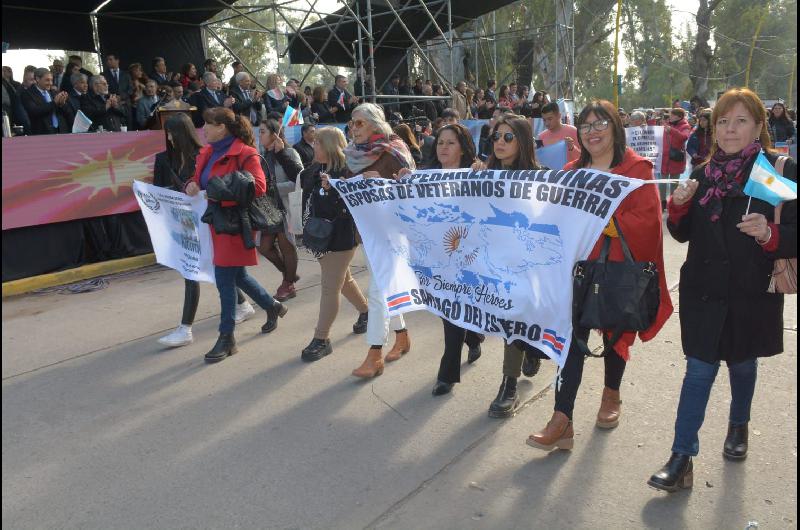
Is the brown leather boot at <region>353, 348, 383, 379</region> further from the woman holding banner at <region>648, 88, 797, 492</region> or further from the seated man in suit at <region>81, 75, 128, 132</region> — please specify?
the seated man in suit at <region>81, 75, 128, 132</region>

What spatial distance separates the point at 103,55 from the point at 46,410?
38.3 ft

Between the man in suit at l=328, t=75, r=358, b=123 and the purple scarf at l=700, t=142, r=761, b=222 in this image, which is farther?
the man in suit at l=328, t=75, r=358, b=123

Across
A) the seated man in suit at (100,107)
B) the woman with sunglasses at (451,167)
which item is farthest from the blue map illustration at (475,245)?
the seated man in suit at (100,107)

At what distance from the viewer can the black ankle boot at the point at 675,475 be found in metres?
2.89

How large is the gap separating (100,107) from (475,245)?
7661mm

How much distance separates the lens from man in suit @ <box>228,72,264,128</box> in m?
10.8

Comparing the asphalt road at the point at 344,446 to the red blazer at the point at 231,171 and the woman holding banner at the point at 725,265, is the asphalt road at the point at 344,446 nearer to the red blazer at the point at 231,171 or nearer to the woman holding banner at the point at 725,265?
the woman holding banner at the point at 725,265

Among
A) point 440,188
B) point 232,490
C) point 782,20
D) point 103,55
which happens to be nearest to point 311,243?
point 440,188

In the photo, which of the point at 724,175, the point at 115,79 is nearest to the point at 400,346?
the point at 724,175

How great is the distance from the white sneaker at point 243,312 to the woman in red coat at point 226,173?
32.4 inches

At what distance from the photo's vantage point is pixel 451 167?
412cm

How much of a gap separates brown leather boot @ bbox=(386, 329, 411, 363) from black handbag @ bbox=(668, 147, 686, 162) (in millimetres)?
8301

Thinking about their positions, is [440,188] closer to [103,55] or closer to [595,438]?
[595,438]

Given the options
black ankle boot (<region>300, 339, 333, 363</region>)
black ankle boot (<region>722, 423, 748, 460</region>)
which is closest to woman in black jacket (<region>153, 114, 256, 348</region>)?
black ankle boot (<region>300, 339, 333, 363</region>)
